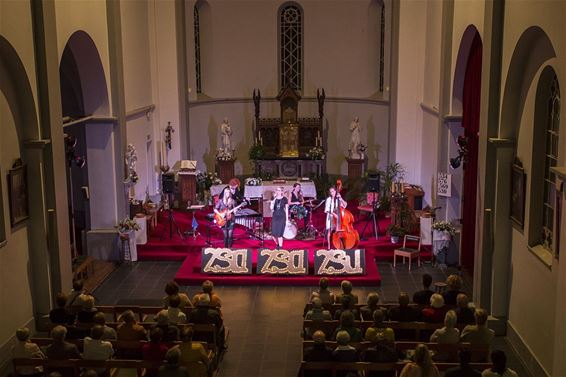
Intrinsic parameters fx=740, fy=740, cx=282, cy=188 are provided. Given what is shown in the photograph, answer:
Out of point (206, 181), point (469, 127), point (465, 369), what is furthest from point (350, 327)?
point (206, 181)

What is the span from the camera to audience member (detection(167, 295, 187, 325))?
443 inches

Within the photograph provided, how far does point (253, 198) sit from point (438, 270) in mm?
6082

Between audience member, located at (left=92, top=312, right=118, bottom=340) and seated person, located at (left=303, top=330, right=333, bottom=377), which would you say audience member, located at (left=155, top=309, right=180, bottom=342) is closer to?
audience member, located at (left=92, top=312, right=118, bottom=340)

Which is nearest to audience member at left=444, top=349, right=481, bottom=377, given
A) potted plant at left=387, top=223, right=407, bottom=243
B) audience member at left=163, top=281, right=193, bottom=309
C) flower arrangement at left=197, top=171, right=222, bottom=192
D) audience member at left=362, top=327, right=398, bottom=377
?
audience member at left=362, top=327, right=398, bottom=377

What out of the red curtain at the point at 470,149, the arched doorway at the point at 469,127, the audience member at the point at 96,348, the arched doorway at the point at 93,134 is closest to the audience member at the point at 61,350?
the audience member at the point at 96,348

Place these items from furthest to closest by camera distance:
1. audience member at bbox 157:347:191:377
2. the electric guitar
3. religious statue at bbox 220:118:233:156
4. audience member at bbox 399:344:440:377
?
religious statue at bbox 220:118:233:156
the electric guitar
audience member at bbox 157:347:191:377
audience member at bbox 399:344:440:377

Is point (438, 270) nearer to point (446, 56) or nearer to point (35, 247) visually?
point (446, 56)

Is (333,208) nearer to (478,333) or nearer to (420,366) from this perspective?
(478,333)

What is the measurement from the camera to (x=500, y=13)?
12.8m

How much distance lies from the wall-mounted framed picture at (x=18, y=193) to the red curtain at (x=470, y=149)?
9.25 meters

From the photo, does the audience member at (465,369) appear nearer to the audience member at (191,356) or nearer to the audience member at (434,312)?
the audience member at (434,312)

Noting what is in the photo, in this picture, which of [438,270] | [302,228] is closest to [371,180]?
[302,228]

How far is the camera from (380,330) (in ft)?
34.0

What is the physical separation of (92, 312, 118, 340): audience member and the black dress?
24.0 feet
